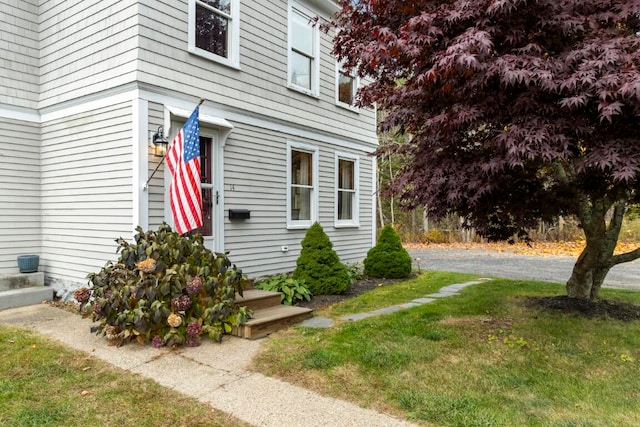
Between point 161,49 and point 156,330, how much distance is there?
11.5ft

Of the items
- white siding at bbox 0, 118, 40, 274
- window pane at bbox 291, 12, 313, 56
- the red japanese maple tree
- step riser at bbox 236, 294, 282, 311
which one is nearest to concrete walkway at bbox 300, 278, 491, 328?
step riser at bbox 236, 294, 282, 311

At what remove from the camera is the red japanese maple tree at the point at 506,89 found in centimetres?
300

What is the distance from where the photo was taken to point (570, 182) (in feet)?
15.1

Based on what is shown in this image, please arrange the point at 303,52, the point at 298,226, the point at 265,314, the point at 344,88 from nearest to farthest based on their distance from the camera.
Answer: the point at 265,314 → the point at 298,226 → the point at 303,52 → the point at 344,88

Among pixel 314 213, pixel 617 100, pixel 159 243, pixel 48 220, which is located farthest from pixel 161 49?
pixel 617 100

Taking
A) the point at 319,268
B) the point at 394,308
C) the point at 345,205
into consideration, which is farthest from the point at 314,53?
the point at 394,308

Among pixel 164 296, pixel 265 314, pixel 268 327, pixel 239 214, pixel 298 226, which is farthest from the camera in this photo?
pixel 298 226

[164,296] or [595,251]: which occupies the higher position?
[595,251]

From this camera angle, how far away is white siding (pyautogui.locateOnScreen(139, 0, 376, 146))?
5.47 m

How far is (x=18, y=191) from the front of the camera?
21.0 feet

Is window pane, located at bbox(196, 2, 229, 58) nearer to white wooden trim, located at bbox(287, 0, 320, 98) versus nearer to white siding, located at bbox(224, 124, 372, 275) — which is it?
white siding, located at bbox(224, 124, 372, 275)

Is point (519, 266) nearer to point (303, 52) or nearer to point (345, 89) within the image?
point (345, 89)

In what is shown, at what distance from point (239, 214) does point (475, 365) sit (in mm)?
4079

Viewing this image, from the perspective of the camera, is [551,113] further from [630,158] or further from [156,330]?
[156,330]
